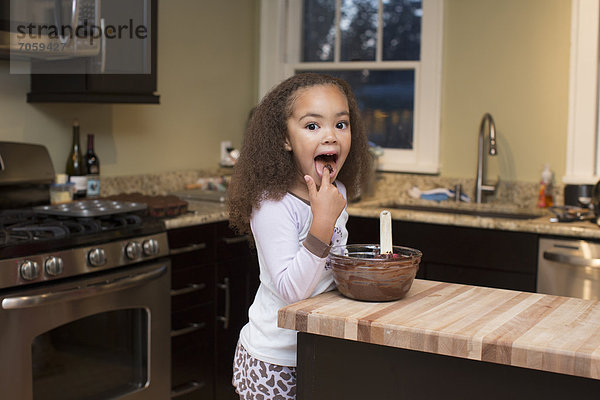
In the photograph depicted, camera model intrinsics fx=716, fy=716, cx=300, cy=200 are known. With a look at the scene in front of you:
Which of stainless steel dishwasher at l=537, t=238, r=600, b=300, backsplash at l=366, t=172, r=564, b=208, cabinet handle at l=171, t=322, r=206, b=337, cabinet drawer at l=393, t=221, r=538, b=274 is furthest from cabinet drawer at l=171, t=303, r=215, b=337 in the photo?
stainless steel dishwasher at l=537, t=238, r=600, b=300

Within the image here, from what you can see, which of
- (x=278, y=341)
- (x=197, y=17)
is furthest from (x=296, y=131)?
(x=197, y=17)

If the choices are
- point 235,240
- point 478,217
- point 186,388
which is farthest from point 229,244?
point 478,217

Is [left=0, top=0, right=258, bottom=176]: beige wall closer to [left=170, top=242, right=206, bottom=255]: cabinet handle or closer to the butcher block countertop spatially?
[left=170, top=242, right=206, bottom=255]: cabinet handle

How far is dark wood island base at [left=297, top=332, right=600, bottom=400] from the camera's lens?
109cm

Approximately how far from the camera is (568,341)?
3.58 feet

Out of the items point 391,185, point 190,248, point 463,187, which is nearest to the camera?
point 190,248

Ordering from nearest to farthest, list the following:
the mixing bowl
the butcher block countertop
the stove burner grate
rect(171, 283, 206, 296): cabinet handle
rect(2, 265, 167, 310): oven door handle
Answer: the butcher block countertop
the mixing bowl
rect(2, 265, 167, 310): oven door handle
the stove burner grate
rect(171, 283, 206, 296): cabinet handle

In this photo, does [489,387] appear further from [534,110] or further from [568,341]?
[534,110]

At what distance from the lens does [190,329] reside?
9.55 ft

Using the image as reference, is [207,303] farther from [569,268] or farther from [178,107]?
[569,268]

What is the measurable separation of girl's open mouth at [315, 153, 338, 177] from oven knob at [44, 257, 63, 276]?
3.97 ft

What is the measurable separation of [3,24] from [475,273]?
206cm

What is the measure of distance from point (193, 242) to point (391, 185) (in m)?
1.31

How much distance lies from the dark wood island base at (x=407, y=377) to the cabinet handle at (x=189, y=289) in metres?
1.62
